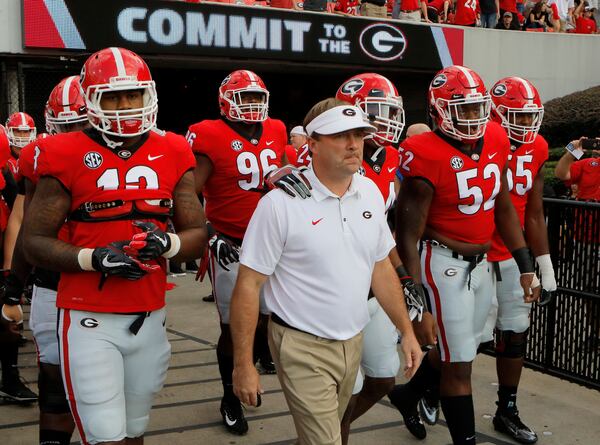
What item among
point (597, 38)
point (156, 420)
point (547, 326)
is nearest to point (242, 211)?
point (156, 420)

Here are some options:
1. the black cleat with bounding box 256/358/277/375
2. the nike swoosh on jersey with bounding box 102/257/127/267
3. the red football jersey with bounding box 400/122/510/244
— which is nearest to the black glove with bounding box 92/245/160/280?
the nike swoosh on jersey with bounding box 102/257/127/267

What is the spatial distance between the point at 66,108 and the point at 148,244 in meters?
1.62

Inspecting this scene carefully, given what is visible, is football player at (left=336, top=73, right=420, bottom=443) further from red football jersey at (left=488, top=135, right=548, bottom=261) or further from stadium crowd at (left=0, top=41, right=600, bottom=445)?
red football jersey at (left=488, top=135, right=548, bottom=261)

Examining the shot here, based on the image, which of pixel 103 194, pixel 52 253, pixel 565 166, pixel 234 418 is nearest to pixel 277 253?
pixel 103 194

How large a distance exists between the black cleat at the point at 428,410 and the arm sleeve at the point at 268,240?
7.84ft

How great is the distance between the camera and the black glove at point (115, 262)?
3.26m

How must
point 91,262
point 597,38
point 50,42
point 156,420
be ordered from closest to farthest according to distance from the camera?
point 91,262, point 156,420, point 50,42, point 597,38

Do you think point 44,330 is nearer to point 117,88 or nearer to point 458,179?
point 117,88

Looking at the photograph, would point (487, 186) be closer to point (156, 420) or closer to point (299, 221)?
point (299, 221)

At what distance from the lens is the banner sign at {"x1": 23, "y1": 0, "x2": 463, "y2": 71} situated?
12718 mm

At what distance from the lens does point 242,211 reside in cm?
553

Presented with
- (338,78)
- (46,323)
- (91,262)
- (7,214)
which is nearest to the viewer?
(91,262)

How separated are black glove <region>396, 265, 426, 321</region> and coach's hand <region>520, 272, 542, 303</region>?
91 cm

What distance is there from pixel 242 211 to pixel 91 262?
2.27 m
